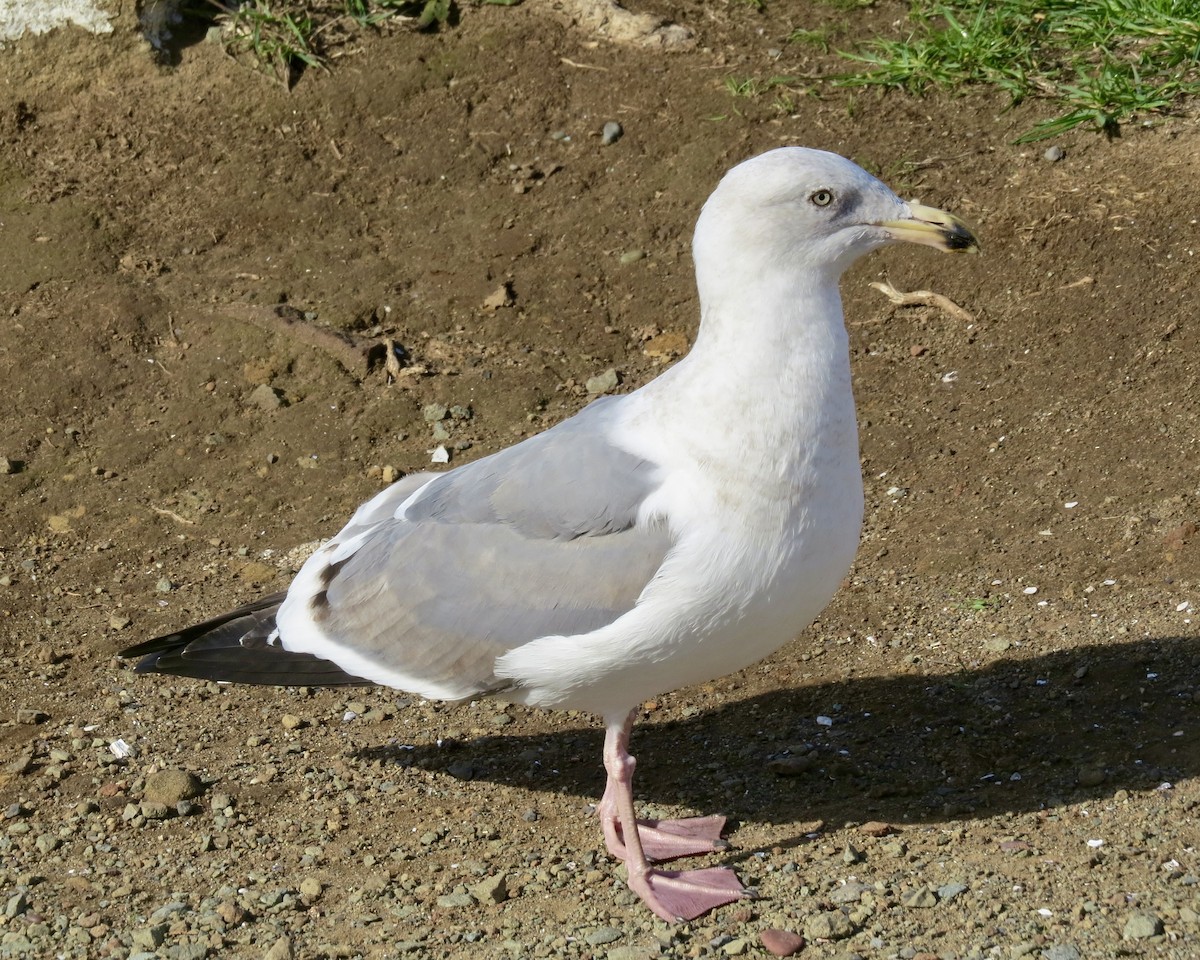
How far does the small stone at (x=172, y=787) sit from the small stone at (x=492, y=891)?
3.22 ft

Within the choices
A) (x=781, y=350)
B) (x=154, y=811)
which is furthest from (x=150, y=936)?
(x=781, y=350)

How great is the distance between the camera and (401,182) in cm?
750

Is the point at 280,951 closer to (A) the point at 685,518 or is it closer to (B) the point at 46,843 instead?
(B) the point at 46,843

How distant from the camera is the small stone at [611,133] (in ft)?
24.8

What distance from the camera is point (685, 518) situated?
140 inches

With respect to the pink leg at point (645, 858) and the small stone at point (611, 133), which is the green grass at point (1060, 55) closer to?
the small stone at point (611, 133)

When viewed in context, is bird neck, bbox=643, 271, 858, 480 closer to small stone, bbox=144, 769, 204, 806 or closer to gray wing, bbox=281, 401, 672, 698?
gray wing, bbox=281, 401, 672, 698

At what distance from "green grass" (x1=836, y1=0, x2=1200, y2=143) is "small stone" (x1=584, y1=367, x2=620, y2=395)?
2.29m

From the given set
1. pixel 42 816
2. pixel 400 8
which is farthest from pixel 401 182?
pixel 42 816

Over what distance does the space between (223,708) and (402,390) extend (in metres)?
1.97

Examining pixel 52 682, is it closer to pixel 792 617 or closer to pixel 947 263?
pixel 792 617

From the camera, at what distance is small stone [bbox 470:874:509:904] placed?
12.5 feet

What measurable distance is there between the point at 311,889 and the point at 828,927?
1.33m

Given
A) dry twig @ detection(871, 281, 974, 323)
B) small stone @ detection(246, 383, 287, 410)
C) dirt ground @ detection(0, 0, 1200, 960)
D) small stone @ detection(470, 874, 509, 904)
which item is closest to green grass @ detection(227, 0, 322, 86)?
dirt ground @ detection(0, 0, 1200, 960)
